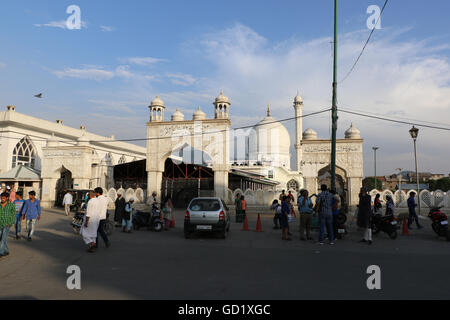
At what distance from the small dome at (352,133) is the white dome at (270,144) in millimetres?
23739

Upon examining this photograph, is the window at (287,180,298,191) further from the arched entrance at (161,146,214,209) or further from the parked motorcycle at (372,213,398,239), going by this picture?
the parked motorcycle at (372,213,398,239)

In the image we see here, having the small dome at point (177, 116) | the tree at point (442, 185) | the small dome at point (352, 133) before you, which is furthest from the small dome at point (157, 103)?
the tree at point (442, 185)

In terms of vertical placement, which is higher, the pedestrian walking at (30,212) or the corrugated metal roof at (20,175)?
the corrugated metal roof at (20,175)

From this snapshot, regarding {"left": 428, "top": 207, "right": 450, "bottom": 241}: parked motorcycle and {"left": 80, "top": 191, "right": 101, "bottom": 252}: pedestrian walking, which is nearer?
{"left": 80, "top": 191, "right": 101, "bottom": 252}: pedestrian walking

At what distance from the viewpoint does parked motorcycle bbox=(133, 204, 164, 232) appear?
1218 cm

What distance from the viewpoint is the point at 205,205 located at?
1041 cm

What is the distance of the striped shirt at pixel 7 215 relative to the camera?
6949 millimetres

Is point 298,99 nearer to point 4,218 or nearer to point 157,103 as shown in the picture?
point 157,103

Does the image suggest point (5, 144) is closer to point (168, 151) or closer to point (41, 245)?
point (168, 151)

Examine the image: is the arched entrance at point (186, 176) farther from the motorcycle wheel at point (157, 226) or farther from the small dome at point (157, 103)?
the motorcycle wheel at point (157, 226)

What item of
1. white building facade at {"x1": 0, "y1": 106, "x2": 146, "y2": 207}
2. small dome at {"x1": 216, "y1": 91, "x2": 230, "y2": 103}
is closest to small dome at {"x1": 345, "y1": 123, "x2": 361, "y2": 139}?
small dome at {"x1": 216, "y1": 91, "x2": 230, "y2": 103}

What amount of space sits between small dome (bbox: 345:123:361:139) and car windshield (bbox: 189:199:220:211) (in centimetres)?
1496
